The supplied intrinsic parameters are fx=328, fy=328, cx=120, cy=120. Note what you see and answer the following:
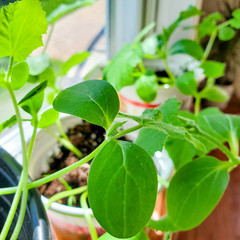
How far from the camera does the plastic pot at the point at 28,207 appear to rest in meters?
0.25

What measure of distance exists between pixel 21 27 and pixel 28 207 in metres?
0.14

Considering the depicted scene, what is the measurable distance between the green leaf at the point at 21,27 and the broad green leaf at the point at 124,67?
0.17 metres

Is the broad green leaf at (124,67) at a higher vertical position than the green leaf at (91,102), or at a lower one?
lower

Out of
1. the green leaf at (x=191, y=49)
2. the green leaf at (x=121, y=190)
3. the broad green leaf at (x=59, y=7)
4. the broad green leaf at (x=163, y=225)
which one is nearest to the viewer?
the green leaf at (x=121, y=190)

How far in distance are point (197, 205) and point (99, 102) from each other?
0.18 meters

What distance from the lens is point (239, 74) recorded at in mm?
943

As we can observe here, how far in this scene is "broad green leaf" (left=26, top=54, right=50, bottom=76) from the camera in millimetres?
372

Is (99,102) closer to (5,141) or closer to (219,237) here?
(5,141)

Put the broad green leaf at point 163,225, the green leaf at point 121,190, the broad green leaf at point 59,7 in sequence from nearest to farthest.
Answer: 1. the green leaf at point 121,190
2. the broad green leaf at point 163,225
3. the broad green leaf at point 59,7

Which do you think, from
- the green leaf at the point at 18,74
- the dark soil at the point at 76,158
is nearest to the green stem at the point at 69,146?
the dark soil at the point at 76,158

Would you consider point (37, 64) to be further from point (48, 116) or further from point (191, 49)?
point (191, 49)

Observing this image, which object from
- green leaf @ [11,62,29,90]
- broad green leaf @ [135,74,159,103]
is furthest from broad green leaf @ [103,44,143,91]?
green leaf @ [11,62,29,90]

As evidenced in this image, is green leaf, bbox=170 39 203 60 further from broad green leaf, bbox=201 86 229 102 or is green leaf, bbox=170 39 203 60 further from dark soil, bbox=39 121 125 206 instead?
dark soil, bbox=39 121 125 206

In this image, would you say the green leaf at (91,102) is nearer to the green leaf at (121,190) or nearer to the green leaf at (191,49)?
the green leaf at (121,190)
